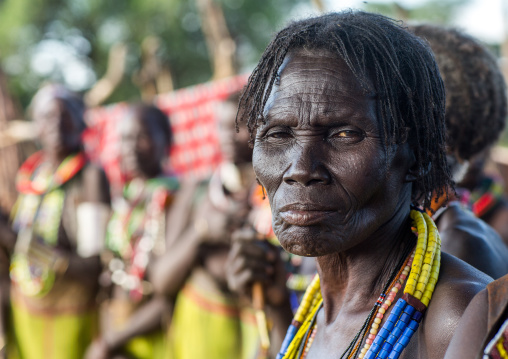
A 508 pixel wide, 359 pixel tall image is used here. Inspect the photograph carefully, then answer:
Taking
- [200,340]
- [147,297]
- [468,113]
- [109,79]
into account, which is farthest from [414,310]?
[109,79]

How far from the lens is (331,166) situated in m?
1.52

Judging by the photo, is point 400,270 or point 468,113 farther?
point 468,113

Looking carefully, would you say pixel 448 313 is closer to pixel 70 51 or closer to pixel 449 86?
pixel 449 86

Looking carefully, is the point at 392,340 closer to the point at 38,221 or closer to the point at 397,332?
the point at 397,332

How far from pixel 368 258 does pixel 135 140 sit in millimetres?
3757

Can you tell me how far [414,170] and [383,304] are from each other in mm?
354

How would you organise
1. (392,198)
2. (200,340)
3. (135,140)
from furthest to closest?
1. (135,140)
2. (200,340)
3. (392,198)

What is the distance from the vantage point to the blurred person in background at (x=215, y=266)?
3.93 meters

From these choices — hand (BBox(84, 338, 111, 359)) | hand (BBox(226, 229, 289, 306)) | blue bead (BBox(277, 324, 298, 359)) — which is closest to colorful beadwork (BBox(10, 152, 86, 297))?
hand (BBox(84, 338, 111, 359))

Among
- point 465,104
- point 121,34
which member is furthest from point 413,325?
point 121,34

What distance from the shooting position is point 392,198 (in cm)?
156

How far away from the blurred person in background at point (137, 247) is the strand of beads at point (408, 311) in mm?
3277

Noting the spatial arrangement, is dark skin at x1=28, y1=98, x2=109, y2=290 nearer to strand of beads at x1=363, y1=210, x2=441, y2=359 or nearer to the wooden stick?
the wooden stick

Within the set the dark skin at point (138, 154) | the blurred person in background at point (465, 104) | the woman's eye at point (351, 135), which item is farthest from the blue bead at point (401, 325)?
the dark skin at point (138, 154)
